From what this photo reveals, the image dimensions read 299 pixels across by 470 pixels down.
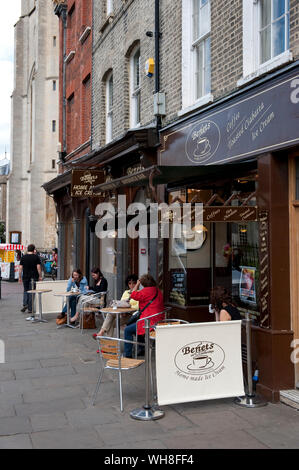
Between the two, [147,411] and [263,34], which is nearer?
[147,411]

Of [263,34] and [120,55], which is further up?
[120,55]

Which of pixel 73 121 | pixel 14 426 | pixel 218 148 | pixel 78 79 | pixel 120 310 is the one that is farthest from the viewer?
pixel 73 121

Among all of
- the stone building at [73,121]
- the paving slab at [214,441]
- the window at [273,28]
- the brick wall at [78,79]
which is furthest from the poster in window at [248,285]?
the brick wall at [78,79]

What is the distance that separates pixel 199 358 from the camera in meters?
5.84

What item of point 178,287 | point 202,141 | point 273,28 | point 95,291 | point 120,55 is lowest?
point 95,291

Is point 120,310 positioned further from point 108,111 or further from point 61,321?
point 108,111

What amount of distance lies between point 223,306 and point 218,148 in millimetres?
2505

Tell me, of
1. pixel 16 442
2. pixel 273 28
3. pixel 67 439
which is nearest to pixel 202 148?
pixel 273 28

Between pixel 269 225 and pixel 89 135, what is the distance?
10.9 metres

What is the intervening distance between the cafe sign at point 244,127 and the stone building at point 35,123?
1302 inches

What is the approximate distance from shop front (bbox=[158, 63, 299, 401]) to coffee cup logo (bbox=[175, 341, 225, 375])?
84 cm

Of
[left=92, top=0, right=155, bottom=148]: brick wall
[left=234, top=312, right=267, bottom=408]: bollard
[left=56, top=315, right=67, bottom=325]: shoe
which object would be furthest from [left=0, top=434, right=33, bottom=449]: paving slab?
[left=92, top=0, right=155, bottom=148]: brick wall

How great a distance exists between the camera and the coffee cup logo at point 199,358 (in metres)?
5.79
